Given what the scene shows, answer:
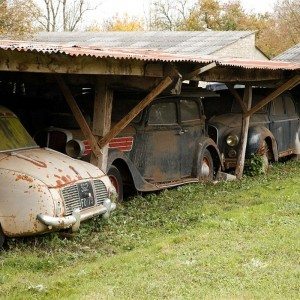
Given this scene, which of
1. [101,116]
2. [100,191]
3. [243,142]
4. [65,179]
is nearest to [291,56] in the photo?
[243,142]

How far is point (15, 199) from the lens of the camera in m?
6.98

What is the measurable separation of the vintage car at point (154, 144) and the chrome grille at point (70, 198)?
1.90 m

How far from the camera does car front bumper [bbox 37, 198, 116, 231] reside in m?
6.90

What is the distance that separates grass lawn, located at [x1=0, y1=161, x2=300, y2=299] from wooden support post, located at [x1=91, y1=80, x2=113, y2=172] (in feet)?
2.64

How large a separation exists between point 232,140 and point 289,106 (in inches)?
129

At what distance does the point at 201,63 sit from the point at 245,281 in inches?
180

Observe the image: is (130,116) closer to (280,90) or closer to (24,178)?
(24,178)

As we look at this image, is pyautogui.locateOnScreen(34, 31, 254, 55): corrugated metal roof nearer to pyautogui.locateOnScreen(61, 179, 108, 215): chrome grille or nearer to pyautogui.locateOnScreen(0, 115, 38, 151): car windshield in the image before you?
pyautogui.locateOnScreen(0, 115, 38, 151): car windshield

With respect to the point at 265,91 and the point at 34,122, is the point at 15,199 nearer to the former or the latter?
the point at 34,122

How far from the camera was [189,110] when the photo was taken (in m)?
11.9

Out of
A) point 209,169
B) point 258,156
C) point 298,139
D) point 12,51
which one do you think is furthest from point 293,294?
point 298,139

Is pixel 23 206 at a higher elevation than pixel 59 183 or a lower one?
lower

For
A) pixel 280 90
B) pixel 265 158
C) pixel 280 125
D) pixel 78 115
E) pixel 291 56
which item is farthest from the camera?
pixel 291 56

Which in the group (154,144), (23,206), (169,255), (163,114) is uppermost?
(163,114)
